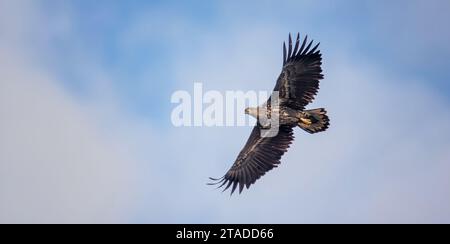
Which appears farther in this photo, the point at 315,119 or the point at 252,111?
the point at 252,111

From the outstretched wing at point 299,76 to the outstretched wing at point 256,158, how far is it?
858 mm

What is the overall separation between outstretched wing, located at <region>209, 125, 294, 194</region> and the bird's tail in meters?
0.65

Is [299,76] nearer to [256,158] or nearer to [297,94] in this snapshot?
[297,94]

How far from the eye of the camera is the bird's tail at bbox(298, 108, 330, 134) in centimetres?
1486

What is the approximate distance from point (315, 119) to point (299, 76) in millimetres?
852

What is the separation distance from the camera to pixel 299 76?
1490 cm

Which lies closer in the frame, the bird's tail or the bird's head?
the bird's tail

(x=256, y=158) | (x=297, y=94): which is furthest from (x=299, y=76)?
(x=256, y=158)

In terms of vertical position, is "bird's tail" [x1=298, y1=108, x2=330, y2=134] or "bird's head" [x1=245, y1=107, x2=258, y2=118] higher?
"bird's head" [x1=245, y1=107, x2=258, y2=118]
